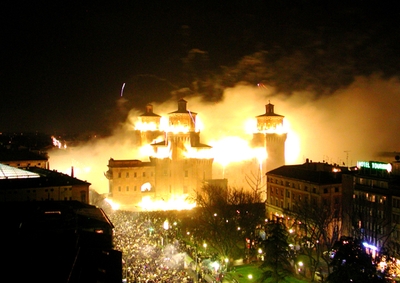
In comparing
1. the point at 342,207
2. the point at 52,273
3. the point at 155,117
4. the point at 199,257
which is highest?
the point at 155,117

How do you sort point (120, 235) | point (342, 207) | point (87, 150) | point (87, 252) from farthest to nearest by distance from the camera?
point (87, 150) < point (342, 207) < point (120, 235) < point (87, 252)

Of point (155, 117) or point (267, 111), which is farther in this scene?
point (155, 117)

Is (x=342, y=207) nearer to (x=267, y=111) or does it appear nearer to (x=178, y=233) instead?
(x=178, y=233)

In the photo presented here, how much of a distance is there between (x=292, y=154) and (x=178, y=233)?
886 inches

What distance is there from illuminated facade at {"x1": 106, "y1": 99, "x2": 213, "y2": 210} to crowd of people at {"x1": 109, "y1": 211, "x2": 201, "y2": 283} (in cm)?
756

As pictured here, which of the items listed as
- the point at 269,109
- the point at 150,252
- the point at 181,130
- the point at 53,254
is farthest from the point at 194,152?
the point at 53,254

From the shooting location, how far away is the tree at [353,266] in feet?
50.5

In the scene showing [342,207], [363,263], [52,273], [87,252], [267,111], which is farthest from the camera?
[267,111]

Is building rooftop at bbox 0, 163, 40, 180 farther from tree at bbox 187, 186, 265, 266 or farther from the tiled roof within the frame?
the tiled roof

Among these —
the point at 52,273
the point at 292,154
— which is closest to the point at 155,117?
the point at 292,154

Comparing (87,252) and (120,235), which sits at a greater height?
(87,252)

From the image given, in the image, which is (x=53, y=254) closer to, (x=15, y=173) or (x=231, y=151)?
(x=15, y=173)

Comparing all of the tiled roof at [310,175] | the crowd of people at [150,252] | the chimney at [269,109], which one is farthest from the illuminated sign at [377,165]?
the chimney at [269,109]

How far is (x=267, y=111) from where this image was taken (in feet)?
152
